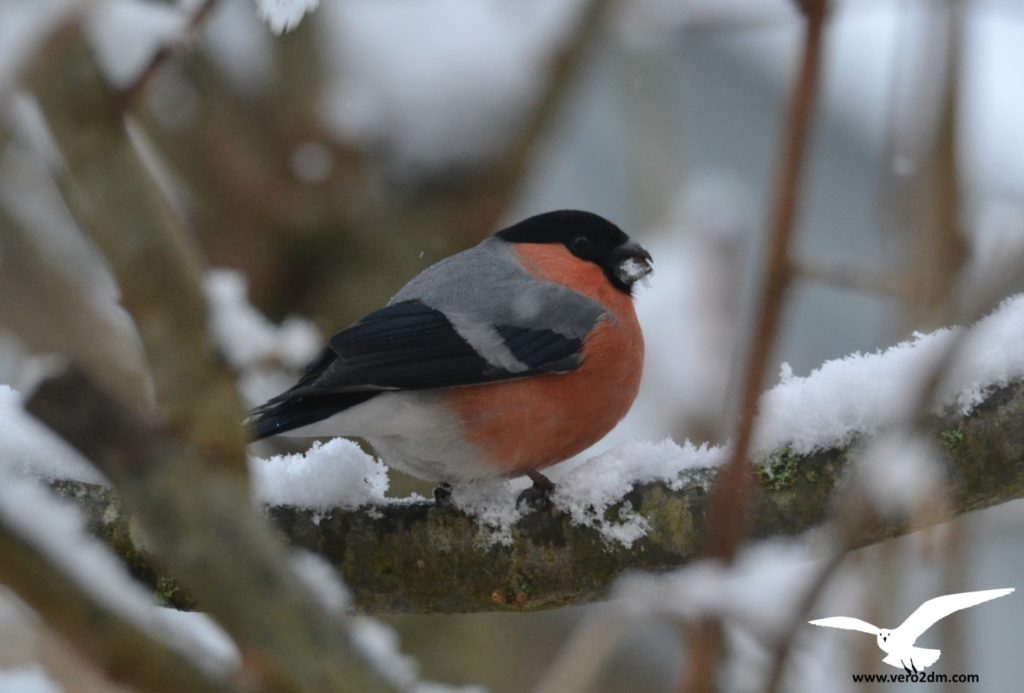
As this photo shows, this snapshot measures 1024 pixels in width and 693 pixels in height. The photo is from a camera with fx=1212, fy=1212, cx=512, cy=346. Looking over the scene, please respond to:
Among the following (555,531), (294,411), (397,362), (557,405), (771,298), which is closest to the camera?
(771,298)

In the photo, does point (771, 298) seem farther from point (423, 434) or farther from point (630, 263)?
point (630, 263)

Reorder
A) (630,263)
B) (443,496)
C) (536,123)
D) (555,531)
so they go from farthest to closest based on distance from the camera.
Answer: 1. (536,123)
2. (630,263)
3. (443,496)
4. (555,531)

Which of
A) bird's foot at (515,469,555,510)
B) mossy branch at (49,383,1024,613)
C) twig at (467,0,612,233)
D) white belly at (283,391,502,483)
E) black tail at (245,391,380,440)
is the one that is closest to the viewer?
mossy branch at (49,383,1024,613)

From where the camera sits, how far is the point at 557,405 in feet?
8.18

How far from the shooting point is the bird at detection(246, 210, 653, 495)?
7.64 ft

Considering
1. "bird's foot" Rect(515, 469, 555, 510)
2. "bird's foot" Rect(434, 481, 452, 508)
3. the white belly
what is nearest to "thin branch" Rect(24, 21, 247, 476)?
the white belly

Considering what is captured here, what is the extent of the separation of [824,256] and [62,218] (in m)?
3.81

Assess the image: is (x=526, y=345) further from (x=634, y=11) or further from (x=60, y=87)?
(x=634, y=11)

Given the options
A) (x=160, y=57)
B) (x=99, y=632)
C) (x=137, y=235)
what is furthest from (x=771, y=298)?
(x=137, y=235)

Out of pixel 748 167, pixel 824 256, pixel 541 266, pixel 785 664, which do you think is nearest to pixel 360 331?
pixel 541 266

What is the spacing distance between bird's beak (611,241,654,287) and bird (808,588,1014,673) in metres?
1.04

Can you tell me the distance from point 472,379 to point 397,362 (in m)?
0.16

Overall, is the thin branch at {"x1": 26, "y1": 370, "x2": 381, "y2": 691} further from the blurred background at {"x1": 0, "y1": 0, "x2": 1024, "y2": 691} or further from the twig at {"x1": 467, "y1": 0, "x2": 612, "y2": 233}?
the twig at {"x1": 467, "y1": 0, "x2": 612, "y2": 233}

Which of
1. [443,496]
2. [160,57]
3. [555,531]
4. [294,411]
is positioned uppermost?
[160,57]
